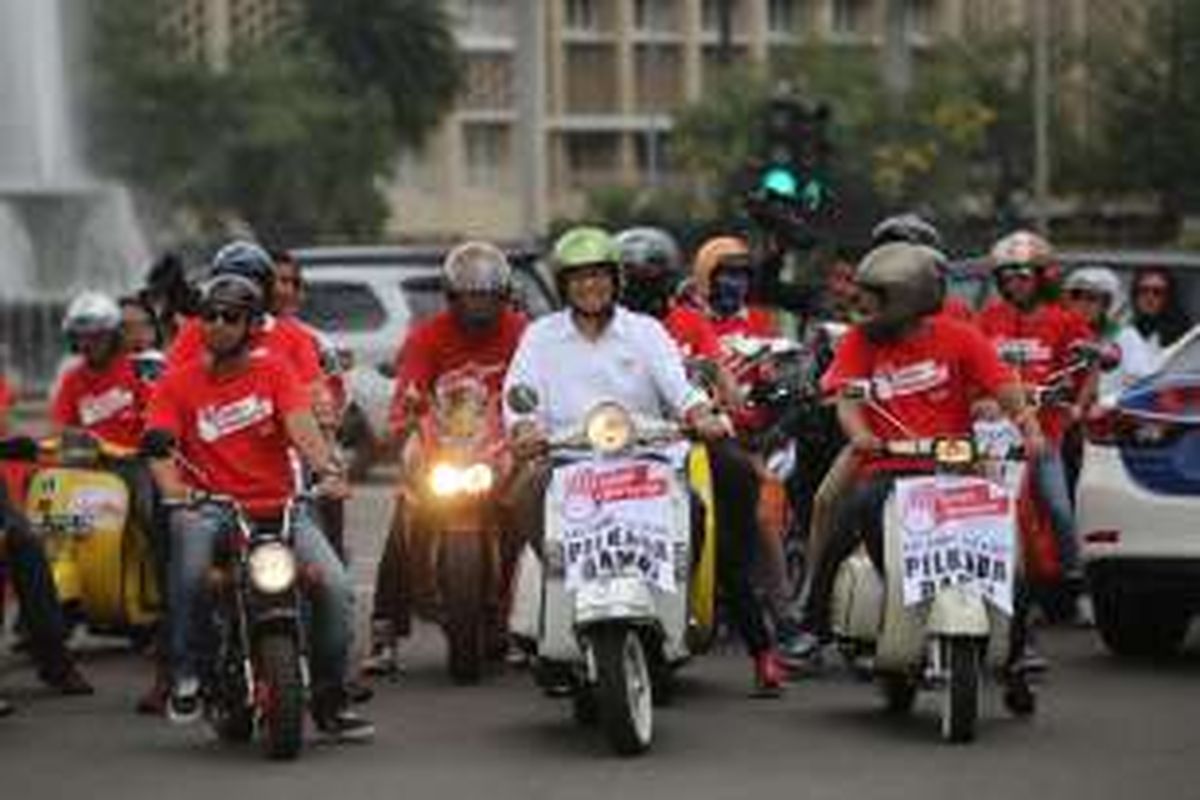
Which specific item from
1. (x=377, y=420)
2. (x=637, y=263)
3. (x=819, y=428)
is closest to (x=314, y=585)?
(x=637, y=263)

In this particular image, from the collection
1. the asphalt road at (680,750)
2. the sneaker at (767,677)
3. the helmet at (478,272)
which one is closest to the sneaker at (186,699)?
the asphalt road at (680,750)

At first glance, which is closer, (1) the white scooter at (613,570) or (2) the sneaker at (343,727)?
(1) the white scooter at (613,570)

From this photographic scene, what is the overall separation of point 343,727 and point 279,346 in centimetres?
129

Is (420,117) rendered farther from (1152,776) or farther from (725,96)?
(1152,776)

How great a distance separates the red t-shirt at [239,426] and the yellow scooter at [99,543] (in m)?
2.30

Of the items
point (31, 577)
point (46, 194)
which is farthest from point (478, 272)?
point (46, 194)

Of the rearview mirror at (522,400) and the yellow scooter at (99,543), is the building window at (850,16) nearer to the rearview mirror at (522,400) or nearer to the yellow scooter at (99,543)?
the yellow scooter at (99,543)

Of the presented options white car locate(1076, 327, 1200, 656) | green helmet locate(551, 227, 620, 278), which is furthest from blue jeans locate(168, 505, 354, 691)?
white car locate(1076, 327, 1200, 656)

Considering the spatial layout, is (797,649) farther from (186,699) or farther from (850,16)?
(850,16)

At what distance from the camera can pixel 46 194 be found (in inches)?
1656

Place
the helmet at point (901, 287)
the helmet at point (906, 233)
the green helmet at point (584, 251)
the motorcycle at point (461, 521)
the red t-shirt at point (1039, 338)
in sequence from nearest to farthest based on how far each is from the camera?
the helmet at point (901, 287), the green helmet at point (584, 251), the motorcycle at point (461, 521), the helmet at point (906, 233), the red t-shirt at point (1039, 338)

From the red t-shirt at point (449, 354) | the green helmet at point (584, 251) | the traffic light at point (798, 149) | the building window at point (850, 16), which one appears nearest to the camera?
the green helmet at point (584, 251)

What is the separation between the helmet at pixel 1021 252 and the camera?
14.2 m

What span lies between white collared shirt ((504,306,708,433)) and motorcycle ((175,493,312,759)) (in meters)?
0.91
